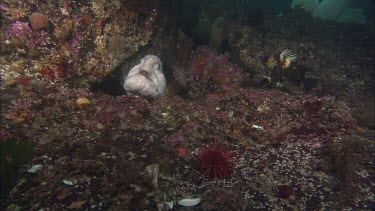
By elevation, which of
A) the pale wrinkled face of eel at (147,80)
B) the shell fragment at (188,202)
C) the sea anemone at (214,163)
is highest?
the pale wrinkled face of eel at (147,80)

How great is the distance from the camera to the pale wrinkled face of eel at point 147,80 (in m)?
7.13

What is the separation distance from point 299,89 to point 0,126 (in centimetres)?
893

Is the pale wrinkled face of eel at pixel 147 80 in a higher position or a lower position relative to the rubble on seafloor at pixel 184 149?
higher

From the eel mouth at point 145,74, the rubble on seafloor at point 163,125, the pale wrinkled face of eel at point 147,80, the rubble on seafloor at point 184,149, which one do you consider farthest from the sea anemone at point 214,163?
the eel mouth at point 145,74

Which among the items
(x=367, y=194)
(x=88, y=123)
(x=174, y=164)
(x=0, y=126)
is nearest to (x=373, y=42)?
(x=367, y=194)

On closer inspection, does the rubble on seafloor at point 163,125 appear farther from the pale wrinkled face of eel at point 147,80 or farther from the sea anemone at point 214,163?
the pale wrinkled face of eel at point 147,80

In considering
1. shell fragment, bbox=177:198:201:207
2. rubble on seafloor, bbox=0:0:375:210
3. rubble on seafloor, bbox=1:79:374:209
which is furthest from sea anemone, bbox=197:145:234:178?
shell fragment, bbox=177:198:201:207

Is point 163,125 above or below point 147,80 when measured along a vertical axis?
below

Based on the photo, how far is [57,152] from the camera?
468 cm

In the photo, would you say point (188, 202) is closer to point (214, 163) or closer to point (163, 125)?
point (214, 163)

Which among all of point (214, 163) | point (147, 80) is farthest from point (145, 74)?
point (214, 163)

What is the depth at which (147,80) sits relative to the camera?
728cm

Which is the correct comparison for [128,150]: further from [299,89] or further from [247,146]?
[299,89]

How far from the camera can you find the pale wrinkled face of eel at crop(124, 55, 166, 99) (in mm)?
7129
